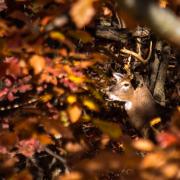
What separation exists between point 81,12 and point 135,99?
5.84m

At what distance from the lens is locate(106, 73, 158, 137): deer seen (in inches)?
289

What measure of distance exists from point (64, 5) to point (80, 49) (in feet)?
5.28

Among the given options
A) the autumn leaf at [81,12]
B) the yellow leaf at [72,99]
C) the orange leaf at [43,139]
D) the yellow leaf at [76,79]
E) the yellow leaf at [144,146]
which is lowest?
the orange leaf at [43,139]

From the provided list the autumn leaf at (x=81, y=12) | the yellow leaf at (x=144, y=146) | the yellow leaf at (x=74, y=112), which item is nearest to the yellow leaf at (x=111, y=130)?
the yellow leaf at (x=74, y=112)

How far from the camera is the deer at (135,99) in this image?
24.1 feet

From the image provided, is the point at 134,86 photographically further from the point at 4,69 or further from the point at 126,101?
the point at 4,69

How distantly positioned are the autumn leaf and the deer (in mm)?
5030

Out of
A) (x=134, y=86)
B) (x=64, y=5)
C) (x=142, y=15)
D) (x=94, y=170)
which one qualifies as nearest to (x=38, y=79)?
(x=64, y=5)

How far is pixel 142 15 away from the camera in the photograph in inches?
51.4

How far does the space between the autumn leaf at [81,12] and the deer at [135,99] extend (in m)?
5.03

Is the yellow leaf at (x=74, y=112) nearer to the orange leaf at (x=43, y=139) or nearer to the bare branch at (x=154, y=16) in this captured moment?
the orange leaf at (x=43, y=139)

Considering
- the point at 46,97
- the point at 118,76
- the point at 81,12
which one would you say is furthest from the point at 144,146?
the point at 118,76

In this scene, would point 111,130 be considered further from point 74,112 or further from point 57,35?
point 57,35

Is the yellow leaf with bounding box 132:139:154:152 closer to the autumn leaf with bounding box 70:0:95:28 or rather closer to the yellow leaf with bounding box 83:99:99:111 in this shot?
the autumn leaf with bounding box 70:0:95:28
